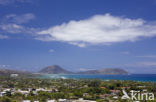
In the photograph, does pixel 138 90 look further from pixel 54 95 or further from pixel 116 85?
pixel 54 95

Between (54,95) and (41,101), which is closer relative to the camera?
(41,101)

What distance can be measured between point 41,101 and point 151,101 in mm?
16588

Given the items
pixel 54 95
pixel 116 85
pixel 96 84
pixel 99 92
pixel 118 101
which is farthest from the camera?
pixel 96 84

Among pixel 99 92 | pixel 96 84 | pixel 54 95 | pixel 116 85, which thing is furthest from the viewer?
pixel 96 84

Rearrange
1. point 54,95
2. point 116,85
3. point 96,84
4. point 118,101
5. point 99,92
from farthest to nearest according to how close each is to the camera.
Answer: point 96,84, point 116,85, point 99,92, point 54,95, point 118,101

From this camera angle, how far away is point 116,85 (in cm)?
4541

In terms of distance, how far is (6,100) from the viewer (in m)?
28.5

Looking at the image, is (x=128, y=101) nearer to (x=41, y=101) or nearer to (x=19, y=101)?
(x=41, y=101)

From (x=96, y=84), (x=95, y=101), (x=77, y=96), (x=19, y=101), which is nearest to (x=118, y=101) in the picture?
(x=95, y=101)

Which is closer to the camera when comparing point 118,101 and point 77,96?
point 118,101

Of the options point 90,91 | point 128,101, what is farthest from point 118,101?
point 90,91

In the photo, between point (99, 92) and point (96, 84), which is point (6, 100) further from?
point (96, 84)

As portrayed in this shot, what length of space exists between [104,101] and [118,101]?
7.25 ft

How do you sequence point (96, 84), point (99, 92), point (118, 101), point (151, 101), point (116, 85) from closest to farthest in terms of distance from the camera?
point (151, 101) < point (118, 101) < point (99, 92) < point (116, 85) < point (96, 84)
